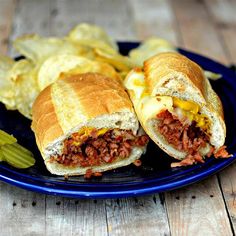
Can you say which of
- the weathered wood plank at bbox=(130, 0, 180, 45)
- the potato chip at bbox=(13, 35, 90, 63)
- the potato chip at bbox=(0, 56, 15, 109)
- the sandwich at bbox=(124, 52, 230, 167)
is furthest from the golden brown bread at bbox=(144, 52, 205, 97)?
the weathered wood plank at bbox=(130, 0, 180, 45)

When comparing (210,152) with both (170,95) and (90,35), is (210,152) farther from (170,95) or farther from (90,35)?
(90,35)

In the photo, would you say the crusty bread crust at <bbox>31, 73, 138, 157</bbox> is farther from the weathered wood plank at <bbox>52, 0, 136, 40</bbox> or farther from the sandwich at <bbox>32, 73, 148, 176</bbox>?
the weathered wood plank at <bbox>52, 0, 136, 40</bbox>

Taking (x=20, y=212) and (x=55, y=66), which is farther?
(x=55, y=66)

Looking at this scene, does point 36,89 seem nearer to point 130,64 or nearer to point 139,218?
point 130,64

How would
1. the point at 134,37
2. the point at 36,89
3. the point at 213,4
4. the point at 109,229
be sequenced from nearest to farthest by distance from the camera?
the point at 109,229, the point at 36,89, the point at 134,37, the point at 213,4

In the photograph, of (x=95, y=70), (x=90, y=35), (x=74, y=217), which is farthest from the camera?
(x=90, y=35)

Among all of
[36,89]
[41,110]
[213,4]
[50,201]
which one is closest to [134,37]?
[213,4]

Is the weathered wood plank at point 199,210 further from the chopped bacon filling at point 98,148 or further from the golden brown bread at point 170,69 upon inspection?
the golden brown bread at point 170,69

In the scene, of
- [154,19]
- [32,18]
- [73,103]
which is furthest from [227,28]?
[73,103]
